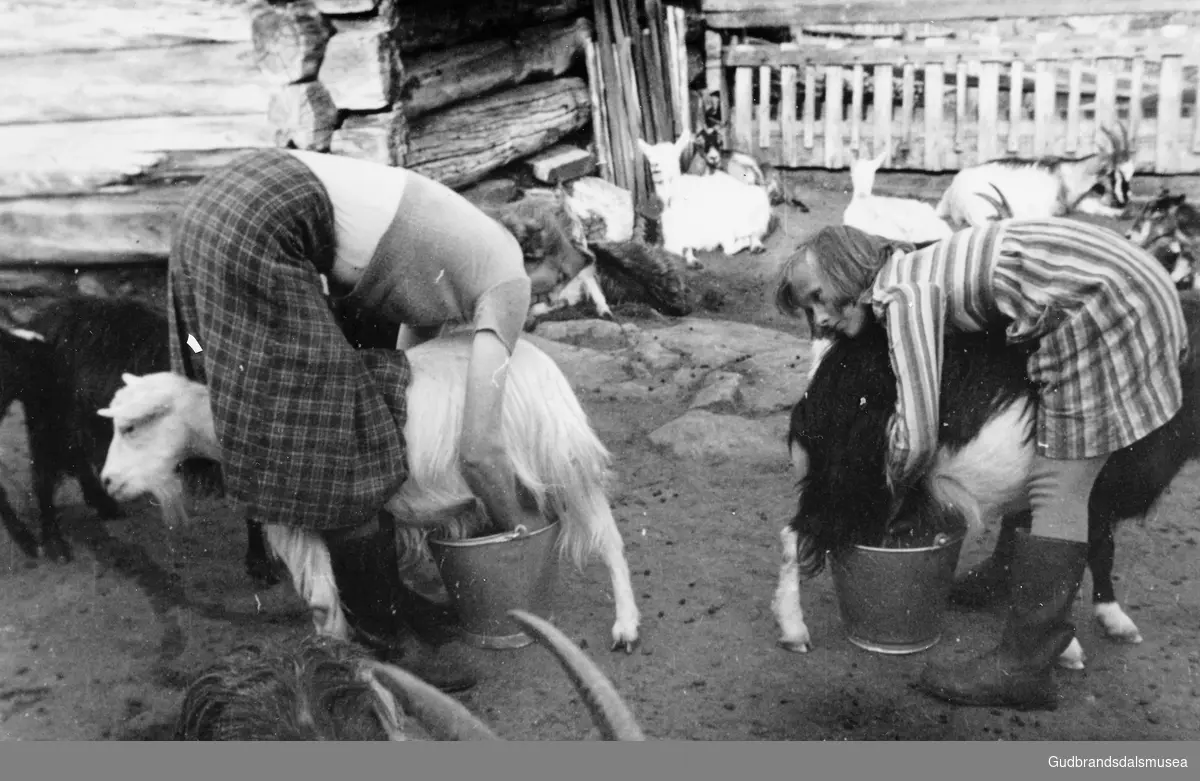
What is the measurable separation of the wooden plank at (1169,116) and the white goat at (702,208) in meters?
0.89

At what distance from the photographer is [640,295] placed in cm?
329

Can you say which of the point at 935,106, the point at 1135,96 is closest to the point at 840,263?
the point at 935,106

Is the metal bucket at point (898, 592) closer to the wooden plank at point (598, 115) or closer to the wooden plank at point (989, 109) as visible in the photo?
the wooden plank at point (989, 109)

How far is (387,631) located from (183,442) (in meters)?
0.65

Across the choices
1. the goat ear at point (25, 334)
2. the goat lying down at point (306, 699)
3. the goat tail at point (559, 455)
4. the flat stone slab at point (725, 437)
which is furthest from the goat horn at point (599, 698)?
the goat ear at point (25, 334)

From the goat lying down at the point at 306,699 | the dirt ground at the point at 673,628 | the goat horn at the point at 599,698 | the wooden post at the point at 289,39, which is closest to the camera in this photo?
the goat horn at the point at 599,698

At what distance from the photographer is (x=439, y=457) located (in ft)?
9.14

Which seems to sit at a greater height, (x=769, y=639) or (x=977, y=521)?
(x=977, y=521)

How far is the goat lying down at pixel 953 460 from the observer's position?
8.42 feet

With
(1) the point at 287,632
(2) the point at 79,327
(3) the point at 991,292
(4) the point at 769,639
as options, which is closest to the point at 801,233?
(3) the point at 991,292

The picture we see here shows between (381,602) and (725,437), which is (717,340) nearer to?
(725,437)

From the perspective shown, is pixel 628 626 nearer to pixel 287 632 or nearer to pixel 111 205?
pixel 287 632

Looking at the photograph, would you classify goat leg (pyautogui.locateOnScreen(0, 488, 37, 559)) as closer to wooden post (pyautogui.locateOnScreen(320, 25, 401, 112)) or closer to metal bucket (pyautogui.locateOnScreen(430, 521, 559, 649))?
metal bucket (pyautogui.locateOnScreen(430, 521, 559, 649))

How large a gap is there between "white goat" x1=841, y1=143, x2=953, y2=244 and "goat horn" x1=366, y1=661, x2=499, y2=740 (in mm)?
1358
